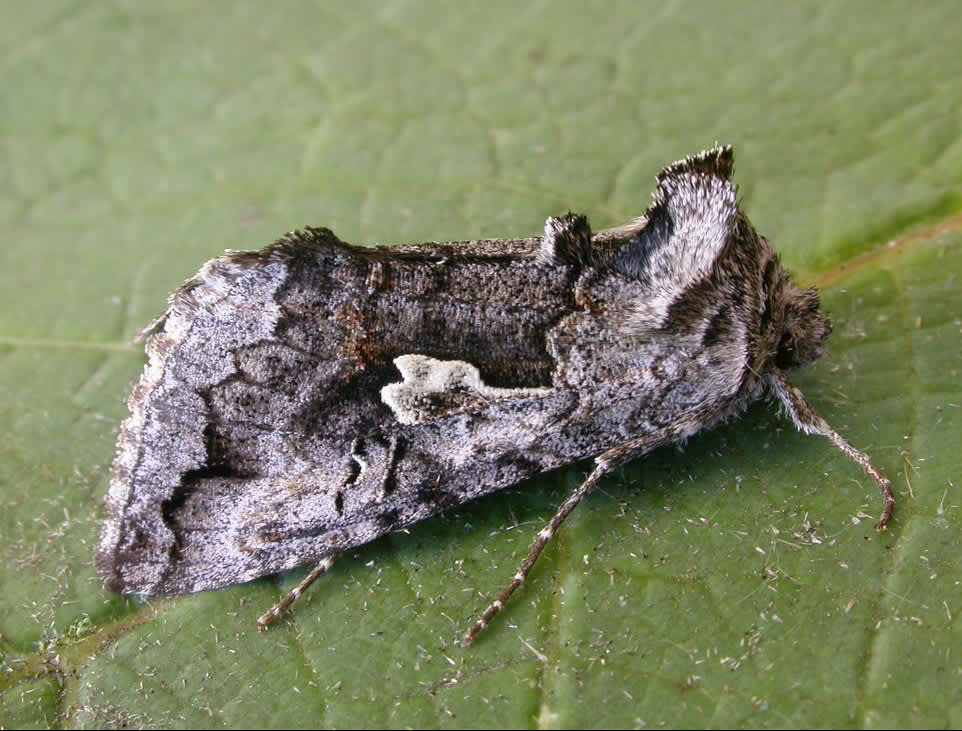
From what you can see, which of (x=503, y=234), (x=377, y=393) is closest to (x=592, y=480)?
(x=377, y=393)

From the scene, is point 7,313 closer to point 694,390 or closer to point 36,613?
point 36,613

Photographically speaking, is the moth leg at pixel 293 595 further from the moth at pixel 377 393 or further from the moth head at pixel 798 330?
the moth head at pixel 798 330

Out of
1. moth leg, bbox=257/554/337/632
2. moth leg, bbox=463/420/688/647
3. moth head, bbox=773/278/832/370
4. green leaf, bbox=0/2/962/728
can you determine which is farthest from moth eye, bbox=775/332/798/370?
moth leg, bbox=257/554/337/632

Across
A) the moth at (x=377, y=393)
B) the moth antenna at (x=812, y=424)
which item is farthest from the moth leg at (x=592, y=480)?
the moth antenna at (x=812, y=424)

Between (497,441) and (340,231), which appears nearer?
(497,441)

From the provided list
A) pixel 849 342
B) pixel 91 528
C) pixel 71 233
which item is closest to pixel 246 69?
pixel 71 233

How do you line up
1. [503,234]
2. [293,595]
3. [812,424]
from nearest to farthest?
1. [293,595]
2. [812,424]
3. [503,234]

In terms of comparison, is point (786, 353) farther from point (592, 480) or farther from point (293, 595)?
point (293, 595)
